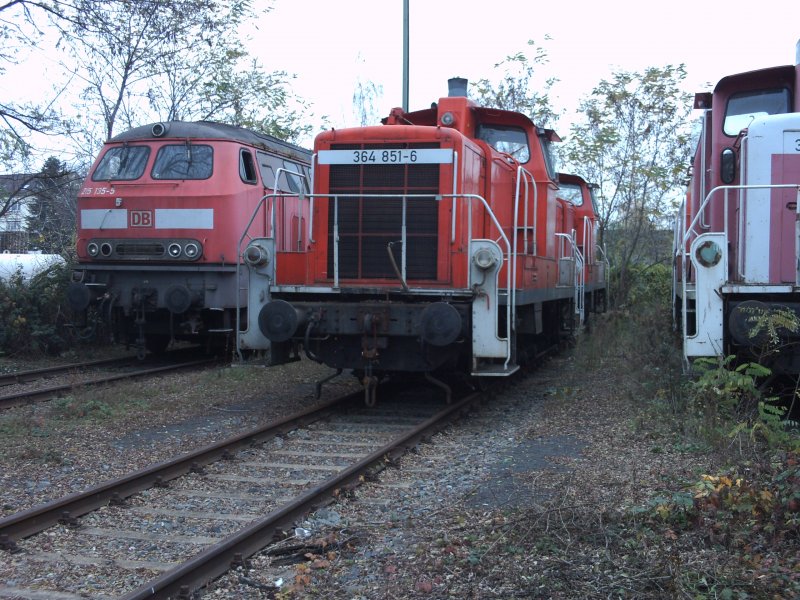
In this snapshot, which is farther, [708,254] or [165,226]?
[165,226]

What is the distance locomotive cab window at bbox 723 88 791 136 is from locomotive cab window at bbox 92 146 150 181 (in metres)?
7.75

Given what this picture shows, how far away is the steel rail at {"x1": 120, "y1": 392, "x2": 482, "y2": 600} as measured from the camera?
376cm

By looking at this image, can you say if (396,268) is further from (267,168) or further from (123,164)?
(123,164)

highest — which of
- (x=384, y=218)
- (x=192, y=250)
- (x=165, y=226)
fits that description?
(x=165, y=226)

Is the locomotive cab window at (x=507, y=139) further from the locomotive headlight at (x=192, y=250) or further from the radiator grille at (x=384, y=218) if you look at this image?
the locomotive headlight at (x=192, y=250)

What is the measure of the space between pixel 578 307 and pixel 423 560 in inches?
360

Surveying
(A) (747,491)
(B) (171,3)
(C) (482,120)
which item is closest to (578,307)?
(C) (482,120)

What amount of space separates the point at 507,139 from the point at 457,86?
912 mm

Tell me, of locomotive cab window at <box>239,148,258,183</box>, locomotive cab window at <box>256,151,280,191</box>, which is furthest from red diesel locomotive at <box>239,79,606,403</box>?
locomotive cab window at <box>256,151,280,191</box>

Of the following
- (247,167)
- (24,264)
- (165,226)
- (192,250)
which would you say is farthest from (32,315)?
(247,167)

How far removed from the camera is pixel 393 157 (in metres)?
8.13

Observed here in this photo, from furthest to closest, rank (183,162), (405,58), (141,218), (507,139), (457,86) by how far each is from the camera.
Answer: (405,58)
(183,162)
(141,218)
(507,139)
(457,86)

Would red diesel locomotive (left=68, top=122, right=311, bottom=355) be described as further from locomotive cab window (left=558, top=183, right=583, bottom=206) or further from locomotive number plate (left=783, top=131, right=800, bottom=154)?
locomotive number plate (left=783, top=131, right=800, bottom=154)

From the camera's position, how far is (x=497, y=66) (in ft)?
72.5
